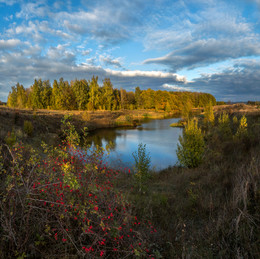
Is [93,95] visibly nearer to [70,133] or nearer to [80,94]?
[80,94]

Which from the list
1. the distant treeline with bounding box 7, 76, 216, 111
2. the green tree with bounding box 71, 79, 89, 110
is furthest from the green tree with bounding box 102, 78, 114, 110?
the green tree with bounding box 71, 79, 89, 110

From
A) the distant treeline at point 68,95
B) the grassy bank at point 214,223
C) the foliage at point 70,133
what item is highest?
the distant treeline at point 68,95

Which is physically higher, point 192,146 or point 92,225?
point 192,146

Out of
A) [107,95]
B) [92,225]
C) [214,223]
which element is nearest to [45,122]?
[92,225]

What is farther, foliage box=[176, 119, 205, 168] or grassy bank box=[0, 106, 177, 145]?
grassy bank box=[0, 106, 177, 145]

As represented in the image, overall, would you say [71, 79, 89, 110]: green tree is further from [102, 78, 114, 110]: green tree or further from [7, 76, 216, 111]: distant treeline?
[102, 78, 114, 110]: green tree

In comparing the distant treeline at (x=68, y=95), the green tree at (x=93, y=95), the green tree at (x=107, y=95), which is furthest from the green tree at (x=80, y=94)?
the green tree at (x=107, y=95)

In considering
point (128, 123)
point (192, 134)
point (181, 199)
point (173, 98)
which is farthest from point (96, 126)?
point (173, 98)

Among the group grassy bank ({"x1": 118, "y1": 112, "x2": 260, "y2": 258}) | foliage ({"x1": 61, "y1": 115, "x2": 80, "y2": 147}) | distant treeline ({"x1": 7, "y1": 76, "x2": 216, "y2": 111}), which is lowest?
grassy bank ({"x1": 118, "y1": 112, "x2": 260, "y2": 258})

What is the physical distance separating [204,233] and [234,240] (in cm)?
71

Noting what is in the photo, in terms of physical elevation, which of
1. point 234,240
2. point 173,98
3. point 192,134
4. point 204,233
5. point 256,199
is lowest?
point 204,233

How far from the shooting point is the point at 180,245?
354 cm

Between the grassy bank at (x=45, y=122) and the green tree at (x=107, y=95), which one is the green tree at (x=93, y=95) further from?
the grassy bank at (x=45, y=122)

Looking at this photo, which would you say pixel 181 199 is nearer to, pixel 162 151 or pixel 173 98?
pixel 162 151
